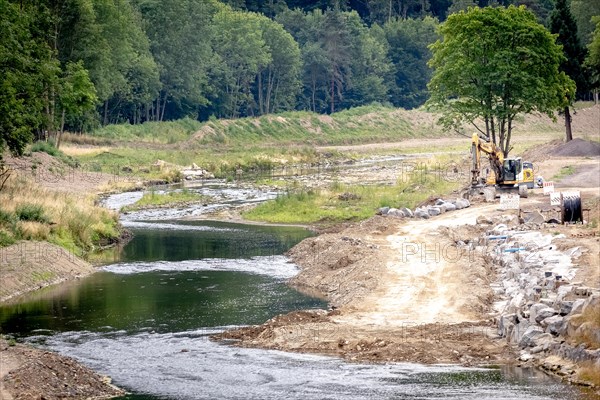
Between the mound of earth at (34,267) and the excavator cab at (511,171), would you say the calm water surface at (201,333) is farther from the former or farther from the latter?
the excavator cab at (511,171)

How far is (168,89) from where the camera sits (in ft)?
433

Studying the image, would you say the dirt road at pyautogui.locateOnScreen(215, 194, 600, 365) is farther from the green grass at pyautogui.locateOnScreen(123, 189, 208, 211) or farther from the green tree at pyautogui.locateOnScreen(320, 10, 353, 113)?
the green tree at pyautogui.locateOnScreen(320, 10, 353, 113)

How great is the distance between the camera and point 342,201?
66.9m

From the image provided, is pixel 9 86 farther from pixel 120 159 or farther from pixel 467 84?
pixel 120 159

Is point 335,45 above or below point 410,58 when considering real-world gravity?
above

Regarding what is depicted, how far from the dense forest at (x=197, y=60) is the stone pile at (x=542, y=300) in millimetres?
21809

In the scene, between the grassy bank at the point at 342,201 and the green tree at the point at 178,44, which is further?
the green tree at the point at 178,44

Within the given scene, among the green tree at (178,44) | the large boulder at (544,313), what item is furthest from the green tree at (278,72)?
the large boulder at (544,313)

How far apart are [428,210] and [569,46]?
3543 cm

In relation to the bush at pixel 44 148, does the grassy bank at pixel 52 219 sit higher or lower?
lower

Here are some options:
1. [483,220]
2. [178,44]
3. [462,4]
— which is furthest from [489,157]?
[462,4]

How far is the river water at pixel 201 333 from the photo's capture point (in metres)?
26.8

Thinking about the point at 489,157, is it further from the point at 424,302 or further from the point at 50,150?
the point at 50,150

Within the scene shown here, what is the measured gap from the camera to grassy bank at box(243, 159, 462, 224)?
2480 inches
